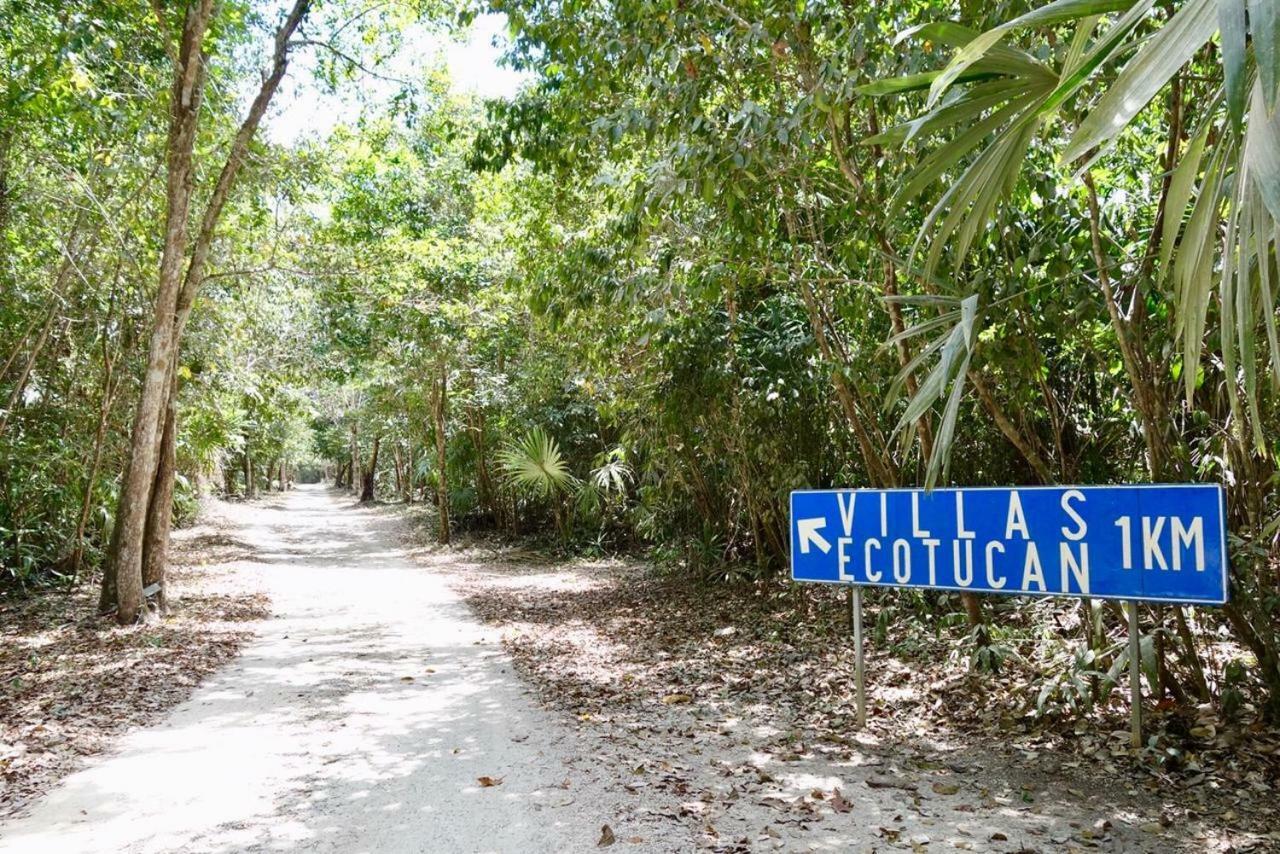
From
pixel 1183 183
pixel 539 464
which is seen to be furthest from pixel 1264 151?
pixel 539 464

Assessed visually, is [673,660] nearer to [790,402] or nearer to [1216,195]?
[790,402]

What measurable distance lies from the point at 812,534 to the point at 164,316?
7888mm

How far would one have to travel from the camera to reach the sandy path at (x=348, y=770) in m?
3.98

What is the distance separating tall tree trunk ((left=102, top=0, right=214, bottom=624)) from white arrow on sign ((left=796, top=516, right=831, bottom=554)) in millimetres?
7640

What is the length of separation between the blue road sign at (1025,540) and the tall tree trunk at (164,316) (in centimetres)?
764

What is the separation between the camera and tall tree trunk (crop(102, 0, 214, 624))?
369 inches

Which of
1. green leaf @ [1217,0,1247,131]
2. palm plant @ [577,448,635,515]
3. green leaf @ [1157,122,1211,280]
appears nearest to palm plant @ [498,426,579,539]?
palm plant @ [577,448,635,515]

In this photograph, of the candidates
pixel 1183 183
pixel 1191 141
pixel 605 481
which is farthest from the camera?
pixel 605 481

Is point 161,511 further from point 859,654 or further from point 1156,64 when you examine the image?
point 1156,64

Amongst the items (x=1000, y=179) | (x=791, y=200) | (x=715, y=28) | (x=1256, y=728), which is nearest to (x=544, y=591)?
(x=791, y=200)

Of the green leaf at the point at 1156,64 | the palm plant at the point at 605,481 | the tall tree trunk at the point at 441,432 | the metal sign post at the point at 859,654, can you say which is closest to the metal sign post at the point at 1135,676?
the metal sign post at the point at 859,654

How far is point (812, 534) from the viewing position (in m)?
5.34

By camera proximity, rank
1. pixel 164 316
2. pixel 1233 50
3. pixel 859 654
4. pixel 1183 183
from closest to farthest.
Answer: pixel 1233 50, pixel 1183 183, pixel 859 654, pixel 164 316

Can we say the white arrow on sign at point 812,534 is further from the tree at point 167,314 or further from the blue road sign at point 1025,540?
the tree at point 167,314
